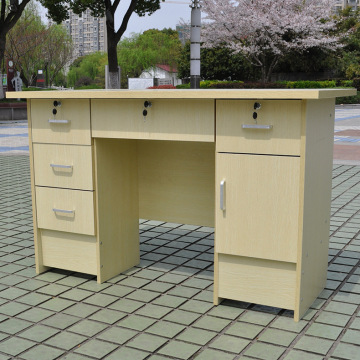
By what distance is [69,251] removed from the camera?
3961 millimetres

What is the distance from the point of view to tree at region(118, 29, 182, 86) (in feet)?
194

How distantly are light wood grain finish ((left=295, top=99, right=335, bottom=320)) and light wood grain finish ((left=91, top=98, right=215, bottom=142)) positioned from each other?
57 cm

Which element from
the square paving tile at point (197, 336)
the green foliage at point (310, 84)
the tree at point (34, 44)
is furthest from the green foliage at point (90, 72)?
the square paving tile at point (197, 336)

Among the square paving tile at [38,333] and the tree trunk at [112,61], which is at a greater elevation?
the tree trunk at [112,61]

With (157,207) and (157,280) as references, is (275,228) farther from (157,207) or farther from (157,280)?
(157,207)

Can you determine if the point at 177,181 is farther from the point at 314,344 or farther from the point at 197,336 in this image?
the point at 314,344

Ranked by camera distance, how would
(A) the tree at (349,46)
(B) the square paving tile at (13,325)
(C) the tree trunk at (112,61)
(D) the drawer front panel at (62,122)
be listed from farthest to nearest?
(A) the tree at (349,46) < (C) the tree trunk at (112,61) < (D) the drawer front panel at (62,122) < (B) the square paving tile at (13,325)

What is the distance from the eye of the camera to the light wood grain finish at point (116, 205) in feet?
12.5

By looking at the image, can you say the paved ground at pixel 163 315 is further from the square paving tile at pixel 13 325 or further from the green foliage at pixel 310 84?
the green foliage at pixel 310 84

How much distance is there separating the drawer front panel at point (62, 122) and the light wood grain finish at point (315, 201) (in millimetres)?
1449

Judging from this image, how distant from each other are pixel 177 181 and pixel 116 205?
61 centimetres

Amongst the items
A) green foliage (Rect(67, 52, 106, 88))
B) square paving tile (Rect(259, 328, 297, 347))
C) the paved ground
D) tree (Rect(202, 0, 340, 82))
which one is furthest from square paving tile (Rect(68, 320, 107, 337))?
green foliage (Rect(67, 52, 106, 88))

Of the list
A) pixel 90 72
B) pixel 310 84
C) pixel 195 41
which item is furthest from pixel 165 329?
pixel 90 72

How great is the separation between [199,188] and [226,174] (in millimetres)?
1066
